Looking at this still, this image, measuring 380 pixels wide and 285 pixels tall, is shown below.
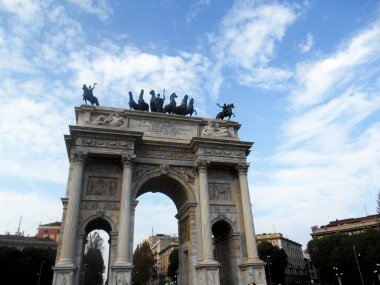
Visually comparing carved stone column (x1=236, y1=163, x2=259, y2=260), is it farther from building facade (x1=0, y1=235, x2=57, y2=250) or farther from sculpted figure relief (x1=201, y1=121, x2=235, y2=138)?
building facade (x1=0, y1=235, x2=57, y2=250)


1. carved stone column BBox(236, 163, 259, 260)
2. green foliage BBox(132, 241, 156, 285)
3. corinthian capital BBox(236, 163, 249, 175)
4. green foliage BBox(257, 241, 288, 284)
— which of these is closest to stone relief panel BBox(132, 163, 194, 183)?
corinthian capital BBox(236, 163, 249, 175)

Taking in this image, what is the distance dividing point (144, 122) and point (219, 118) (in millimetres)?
6216

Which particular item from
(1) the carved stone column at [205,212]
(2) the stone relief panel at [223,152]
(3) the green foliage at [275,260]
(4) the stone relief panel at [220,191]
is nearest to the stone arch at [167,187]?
(1) the carved stone column at [205,212]

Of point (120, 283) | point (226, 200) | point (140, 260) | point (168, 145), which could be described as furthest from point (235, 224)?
point (140, 260)

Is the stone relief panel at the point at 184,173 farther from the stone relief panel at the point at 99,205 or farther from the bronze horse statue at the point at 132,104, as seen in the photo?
the bronze horse statue at the point at 132,104

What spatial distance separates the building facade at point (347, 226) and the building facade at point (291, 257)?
772cm

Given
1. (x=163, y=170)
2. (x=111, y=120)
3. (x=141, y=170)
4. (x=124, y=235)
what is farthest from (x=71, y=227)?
(x=111, y=120)

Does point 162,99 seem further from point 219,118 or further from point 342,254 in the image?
point 342,254

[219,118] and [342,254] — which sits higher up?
[219,118]

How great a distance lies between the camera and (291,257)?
79.2m

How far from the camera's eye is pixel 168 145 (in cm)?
2273

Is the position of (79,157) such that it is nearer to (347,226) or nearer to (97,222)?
(97,222)

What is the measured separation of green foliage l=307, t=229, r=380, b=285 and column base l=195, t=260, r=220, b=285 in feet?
101

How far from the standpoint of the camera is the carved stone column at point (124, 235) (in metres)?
17.7
